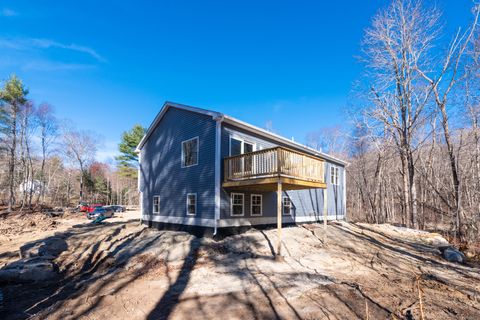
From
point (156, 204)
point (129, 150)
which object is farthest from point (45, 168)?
point (156, 204)

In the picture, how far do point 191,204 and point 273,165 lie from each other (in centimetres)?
498

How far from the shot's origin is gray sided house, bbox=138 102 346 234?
1085 centimetres

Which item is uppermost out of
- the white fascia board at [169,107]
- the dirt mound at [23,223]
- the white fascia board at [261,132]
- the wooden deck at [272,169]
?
the white fascia board at [169,107]

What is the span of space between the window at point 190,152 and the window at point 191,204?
1547mm

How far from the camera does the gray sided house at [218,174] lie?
10.9m

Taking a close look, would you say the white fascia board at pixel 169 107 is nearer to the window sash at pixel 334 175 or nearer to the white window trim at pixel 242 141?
the white window trim at pixel 242 141

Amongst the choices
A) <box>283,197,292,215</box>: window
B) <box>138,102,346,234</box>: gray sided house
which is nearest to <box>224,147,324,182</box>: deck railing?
<box>138,102,346,234</box>: gray sided house

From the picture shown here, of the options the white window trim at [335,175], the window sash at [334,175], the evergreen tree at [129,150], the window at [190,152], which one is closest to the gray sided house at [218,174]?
the window at [190,152]

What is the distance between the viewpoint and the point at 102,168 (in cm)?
5281

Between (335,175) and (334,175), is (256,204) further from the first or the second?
(335,175)

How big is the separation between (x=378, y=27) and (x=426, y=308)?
18236 mm

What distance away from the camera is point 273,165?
1019 centimetres

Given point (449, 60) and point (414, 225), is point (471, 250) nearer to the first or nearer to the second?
point (414, 225)

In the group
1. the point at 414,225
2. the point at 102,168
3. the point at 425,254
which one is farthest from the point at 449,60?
the point at 102,168
